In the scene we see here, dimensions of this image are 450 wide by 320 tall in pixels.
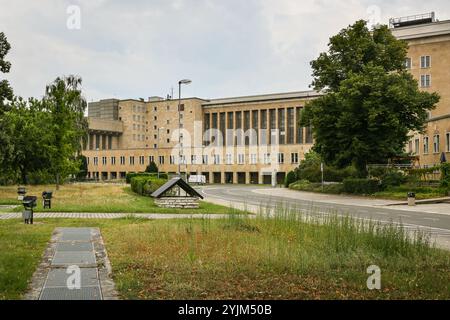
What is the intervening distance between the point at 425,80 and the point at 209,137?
6016 cm

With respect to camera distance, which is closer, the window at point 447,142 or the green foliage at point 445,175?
the green foliage at point 445,175

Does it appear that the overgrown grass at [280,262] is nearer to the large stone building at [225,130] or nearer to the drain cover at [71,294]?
the drain cover at [71,294]

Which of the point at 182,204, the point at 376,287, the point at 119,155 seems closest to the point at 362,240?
the point at 376,287

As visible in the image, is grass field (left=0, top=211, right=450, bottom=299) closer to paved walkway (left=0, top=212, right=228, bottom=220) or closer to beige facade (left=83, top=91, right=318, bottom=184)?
paved walkway (left=0, top=212, right=228, bottom=220)

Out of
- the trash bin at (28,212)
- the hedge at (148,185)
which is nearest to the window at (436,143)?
the hedge at (148,185)

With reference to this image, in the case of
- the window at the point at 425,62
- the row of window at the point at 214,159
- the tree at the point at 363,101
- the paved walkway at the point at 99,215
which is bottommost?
the paved walkway at the point at 99,215

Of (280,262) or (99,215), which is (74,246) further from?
(99,215)

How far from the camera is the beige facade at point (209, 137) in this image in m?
106

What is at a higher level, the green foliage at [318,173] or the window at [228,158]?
the window at [228,158]

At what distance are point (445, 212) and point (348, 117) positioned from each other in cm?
1584

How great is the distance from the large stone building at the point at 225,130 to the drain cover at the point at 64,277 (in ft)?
249

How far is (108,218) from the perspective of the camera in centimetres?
2147

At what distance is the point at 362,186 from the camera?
44250 mm

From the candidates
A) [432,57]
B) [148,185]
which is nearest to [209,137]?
[432,57]
